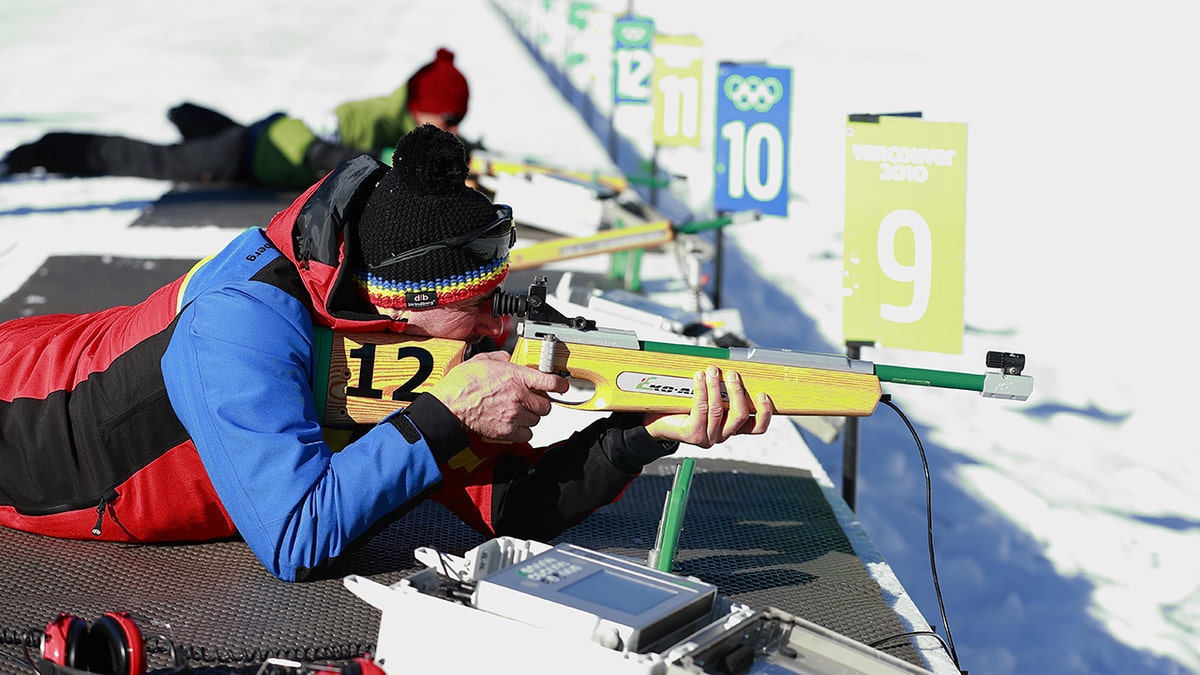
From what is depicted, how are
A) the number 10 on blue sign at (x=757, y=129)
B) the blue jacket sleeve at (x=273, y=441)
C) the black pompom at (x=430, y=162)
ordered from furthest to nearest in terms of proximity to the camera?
the number 10 on blue sign at (x=757, y=129)
the black pompom at (x=430, y=162)
the blue jacket sleeve at (x=273, y=441)

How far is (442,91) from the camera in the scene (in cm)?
680

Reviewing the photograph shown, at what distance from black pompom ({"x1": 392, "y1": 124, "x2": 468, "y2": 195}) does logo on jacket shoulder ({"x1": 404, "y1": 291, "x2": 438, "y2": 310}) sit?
19 cm

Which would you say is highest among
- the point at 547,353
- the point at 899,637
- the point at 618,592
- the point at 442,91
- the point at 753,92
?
the point at 442,91

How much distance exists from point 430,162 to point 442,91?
189 inches

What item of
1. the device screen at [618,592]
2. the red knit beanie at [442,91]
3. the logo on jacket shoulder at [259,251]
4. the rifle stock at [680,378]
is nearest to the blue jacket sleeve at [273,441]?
the logo on jacket shoulder at [259,251]

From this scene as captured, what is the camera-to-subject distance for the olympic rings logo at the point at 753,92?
5145 mm

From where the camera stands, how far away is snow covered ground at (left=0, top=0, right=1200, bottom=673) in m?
4.18

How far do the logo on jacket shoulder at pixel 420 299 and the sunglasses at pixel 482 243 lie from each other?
8 centimetres

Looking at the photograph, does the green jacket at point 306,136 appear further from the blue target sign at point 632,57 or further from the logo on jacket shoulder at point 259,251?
the logo on jacket shoulder at point 259,251

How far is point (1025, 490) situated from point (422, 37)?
17.0m

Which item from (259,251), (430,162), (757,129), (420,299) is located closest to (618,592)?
(420,299)

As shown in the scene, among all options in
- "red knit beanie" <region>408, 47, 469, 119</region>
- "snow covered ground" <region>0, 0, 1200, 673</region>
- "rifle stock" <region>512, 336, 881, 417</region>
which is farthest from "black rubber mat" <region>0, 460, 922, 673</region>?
"red knit beanie" <region>408, 47, 469, 119</region>

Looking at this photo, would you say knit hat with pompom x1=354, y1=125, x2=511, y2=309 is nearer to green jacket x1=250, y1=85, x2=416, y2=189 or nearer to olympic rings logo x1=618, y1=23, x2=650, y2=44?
green jacket x1=250, y1=85, x2=416, y2=189

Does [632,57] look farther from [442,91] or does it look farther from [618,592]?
[618,592]
